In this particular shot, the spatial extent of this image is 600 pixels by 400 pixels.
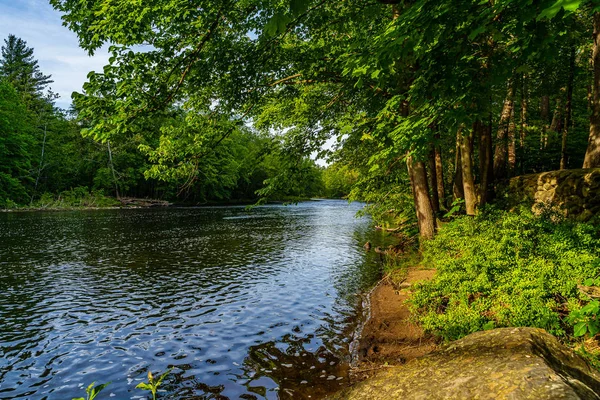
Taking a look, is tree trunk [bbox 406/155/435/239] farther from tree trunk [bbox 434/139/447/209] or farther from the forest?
tree trunk [bbox 434/139/447/209]

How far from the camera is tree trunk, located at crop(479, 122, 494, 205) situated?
12.5m

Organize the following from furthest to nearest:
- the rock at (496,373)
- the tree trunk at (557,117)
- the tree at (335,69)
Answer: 1. the tree trunk at (557,117)
2. the tree at (335,69)
3. the rock at (496,373)

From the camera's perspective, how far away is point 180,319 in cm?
906

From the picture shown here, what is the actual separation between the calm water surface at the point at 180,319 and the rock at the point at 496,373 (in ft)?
6.82

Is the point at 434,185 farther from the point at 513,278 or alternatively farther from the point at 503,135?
the point at 513,278

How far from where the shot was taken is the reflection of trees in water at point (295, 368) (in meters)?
5.78

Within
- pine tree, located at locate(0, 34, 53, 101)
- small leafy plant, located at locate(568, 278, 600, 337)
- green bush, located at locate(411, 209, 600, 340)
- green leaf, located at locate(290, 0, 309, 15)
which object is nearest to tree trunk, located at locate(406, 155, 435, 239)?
green bush, located at locate(411, 209, 600, 340)

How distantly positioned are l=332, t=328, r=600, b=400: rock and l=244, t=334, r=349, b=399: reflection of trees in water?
1.36 meters

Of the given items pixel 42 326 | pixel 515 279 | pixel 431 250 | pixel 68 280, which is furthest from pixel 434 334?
pixel 68 280

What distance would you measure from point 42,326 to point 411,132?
9.52 meters

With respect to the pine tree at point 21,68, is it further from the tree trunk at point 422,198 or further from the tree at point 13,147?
the tree trunk at point 422,198

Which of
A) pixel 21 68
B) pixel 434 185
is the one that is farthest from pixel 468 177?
pixel 21 68

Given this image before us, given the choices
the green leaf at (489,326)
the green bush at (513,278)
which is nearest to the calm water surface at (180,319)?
the green bush at (513,278)

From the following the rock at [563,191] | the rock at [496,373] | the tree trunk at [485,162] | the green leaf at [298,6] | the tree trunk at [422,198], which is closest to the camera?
the green leaf at [298,6]
